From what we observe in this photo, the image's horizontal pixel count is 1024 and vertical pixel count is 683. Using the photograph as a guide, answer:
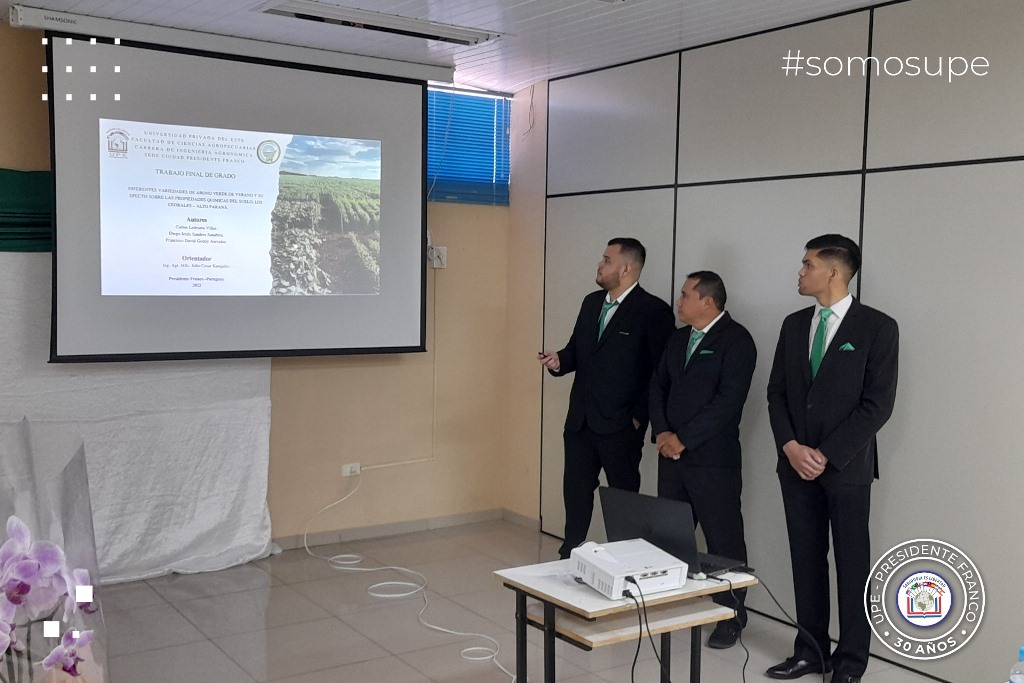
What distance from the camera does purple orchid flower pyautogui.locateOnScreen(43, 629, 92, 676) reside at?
41.1 inches

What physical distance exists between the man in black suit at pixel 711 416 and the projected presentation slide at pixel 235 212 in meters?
2.00

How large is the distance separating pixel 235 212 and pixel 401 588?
2.16 meters

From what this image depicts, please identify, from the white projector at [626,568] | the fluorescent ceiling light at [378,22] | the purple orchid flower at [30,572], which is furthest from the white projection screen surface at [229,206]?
the purple orchid flower at [30,572]

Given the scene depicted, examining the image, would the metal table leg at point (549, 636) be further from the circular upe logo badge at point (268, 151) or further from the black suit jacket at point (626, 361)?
the circular upe logo badge at point (268, 151)

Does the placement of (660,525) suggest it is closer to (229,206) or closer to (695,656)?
(695,656)

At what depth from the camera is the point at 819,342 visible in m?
3.79

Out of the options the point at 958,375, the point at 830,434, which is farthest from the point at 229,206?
the point at 958,375

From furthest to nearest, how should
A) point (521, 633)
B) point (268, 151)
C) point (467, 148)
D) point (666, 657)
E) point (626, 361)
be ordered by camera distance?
1. point (467, 148)
2. point (268, 151)
3. point (626, 361)
4. point (666, 657)
5. point (521, 633)

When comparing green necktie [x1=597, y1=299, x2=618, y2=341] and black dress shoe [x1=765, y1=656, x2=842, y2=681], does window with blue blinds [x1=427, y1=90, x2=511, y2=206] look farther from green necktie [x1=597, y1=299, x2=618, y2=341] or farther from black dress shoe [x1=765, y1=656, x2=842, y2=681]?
Answer: black dress shoe [x1=765, y1=656, x2=842, y2=681]

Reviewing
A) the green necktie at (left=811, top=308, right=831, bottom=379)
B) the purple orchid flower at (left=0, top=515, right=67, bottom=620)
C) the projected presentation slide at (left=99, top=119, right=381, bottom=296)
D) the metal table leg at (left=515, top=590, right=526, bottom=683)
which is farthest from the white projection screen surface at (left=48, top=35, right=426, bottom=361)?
the purple orchid flower at (left=0, top=515, right=67, bottom=620)

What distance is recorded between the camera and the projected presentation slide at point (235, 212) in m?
4.60

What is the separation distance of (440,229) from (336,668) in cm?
293

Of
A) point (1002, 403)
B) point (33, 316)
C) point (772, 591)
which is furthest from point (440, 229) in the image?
point (1002, 403)

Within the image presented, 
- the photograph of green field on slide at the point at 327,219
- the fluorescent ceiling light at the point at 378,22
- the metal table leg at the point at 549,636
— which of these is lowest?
the metal table leg at the point at 549,636
